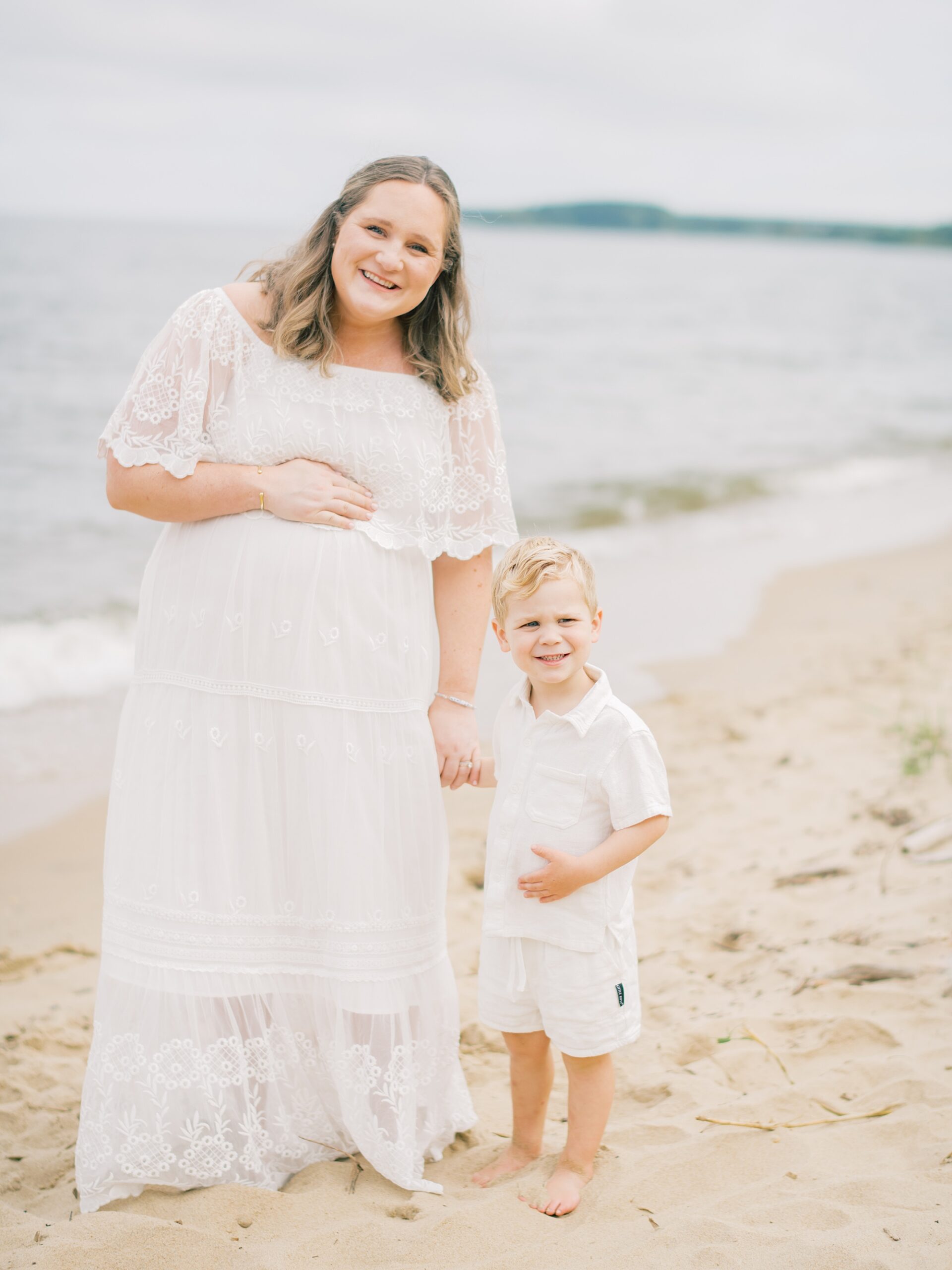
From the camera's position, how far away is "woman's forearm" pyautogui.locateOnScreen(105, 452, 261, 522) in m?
2.53

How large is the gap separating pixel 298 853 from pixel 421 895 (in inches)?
12.6

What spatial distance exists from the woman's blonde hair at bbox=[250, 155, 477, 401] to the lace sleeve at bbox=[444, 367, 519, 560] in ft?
0.18

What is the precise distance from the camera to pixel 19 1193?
108 inches

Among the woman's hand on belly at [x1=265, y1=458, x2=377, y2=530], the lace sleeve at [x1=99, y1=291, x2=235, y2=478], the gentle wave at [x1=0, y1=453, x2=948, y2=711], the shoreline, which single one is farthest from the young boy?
the gentle wave at [x1=0, y1=453, x2=948, y2=711]

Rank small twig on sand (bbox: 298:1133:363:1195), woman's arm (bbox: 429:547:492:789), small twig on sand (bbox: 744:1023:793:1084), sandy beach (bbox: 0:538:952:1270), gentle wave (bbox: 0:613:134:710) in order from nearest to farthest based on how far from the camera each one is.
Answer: sandy beach (bbox: 0:538:952:1270), small twig on sand (bbox: 298:1133:363:1195), woman's arm (bbox: 429:547:492:789), small twig on sand (bbox: 744:1023:793:1084), gentle wave (bbox: 0:613:134:710)

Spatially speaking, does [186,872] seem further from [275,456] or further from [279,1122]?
[275,456]

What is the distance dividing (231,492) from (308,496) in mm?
173

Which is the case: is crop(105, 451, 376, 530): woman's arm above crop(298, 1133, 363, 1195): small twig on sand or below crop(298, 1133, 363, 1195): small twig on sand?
above

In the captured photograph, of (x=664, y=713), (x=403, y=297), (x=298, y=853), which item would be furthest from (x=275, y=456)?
(x=664, y=713)

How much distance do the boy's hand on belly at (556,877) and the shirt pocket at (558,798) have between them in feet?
0.23

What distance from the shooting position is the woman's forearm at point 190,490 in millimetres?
2525

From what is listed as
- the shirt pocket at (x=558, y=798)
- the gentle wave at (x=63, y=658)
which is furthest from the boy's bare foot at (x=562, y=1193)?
the gentle wave at (x=63, y=658)

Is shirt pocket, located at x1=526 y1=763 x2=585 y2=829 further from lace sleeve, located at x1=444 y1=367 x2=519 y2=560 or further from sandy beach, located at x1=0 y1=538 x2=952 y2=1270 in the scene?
sandy beach, located at x1=0 y1=538 x2=952 y2=1270

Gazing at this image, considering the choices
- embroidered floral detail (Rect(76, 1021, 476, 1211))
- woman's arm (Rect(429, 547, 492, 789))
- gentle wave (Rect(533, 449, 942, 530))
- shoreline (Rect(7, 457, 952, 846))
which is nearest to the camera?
embroidered floral detail (Rect(76, 1021, 476, 1211))
